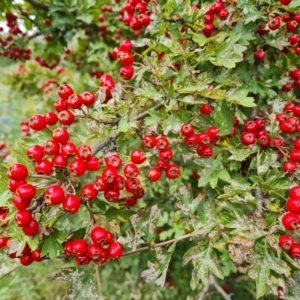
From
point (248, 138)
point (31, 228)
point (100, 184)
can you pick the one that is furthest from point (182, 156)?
point (31, 228)

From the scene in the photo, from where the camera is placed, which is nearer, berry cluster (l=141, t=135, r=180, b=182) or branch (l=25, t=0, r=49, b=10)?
berry cluster (l=141, t=135, r=180, b=182)

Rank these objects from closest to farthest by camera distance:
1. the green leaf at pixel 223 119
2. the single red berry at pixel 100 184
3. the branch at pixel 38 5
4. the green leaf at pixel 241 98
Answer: the single red berry at pixel 100 184 → the green leaf at pixel 241 98 → the green leaf at pixel 223 119 → the branch at pixel 38 5

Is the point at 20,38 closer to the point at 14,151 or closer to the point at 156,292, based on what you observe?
the point at 14,151

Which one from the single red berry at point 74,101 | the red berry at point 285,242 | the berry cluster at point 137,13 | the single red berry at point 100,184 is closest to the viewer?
the single red berry at point 100,184

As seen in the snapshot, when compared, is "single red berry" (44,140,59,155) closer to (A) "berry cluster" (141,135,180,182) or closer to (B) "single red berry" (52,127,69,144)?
(B) "single red berry" (52,127,69,144)

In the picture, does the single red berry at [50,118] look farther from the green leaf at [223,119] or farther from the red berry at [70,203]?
the green leaf at [223,119]

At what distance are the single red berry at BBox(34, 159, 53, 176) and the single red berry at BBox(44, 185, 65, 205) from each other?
0.26ft

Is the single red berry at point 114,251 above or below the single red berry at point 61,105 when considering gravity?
below

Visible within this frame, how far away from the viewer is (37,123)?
61.9 inches

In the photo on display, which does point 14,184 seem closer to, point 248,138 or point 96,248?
point 96,248

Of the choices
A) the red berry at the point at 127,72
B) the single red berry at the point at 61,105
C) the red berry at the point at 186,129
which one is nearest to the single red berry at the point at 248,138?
the red berry at the point at 186,129

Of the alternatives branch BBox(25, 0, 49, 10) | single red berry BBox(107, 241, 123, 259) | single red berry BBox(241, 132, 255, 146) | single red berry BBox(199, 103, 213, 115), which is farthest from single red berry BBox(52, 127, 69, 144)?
branch BBox(25, 0, 49, 10)

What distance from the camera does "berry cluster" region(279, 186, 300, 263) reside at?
4.89 ft

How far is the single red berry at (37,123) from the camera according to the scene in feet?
5.13
